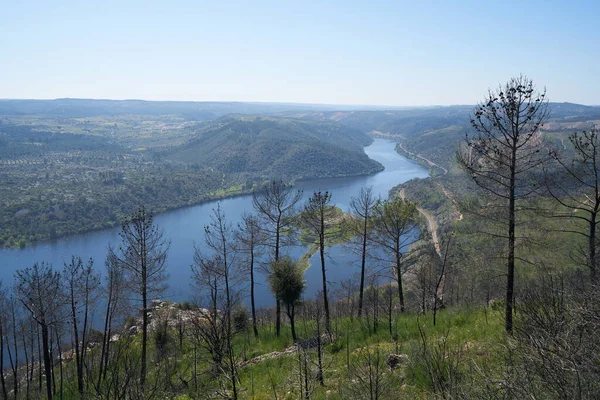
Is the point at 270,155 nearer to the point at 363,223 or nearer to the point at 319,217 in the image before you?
the point at 363,223

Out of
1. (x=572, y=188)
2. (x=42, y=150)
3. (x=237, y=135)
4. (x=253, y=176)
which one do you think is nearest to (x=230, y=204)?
(x=253, y=176)

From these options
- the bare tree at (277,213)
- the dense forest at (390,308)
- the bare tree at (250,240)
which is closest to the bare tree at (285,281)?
the dense forest at (390,308)

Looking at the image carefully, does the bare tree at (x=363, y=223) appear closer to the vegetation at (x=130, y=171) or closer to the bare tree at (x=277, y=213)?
the bare tree at (x=277, y=213)

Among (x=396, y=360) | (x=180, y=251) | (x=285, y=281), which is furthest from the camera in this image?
(x=180, y=251)

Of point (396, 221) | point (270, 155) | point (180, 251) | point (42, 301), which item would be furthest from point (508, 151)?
point (270, 155)

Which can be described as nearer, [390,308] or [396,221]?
[390,308]

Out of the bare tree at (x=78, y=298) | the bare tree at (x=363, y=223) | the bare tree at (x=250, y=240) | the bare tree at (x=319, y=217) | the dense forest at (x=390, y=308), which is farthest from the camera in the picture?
the bare tree at (x=363, y=223)
